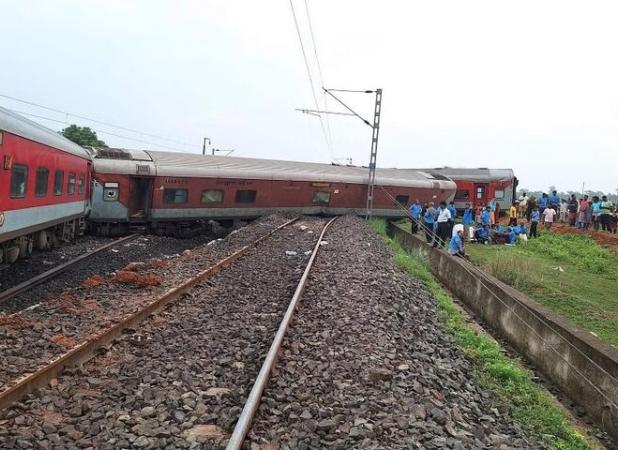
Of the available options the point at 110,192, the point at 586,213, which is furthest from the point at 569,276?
the point at 110,192

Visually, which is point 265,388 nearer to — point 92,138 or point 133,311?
point 133,311

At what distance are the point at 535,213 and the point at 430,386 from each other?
1827 centimetres

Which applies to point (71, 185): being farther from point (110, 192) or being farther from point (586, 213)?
point (586, 213)

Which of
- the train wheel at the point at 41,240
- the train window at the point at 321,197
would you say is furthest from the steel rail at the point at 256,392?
the train window at the point at 321,197

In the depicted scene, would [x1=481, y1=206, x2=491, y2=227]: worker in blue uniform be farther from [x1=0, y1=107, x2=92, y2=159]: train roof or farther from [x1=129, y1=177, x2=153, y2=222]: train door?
[x1=0, y1=107, x2=92, y2=159]: train roof

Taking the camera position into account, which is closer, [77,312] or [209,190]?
[77,312]

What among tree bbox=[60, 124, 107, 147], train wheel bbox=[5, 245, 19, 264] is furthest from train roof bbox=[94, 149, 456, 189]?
→ tree bbox=[60, 124, 107, 147]

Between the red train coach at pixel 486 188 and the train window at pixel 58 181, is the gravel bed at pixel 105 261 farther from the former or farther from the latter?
the red train coach at pixel 486 188

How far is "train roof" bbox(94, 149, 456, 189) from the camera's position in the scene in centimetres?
1948

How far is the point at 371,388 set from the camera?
517 centimetres

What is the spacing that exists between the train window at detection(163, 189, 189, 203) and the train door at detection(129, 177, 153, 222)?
1.94 ft

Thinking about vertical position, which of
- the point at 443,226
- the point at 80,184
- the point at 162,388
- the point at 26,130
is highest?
the point at 26,130

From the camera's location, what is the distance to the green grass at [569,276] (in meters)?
10.7

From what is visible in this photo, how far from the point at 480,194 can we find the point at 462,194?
119 cm
